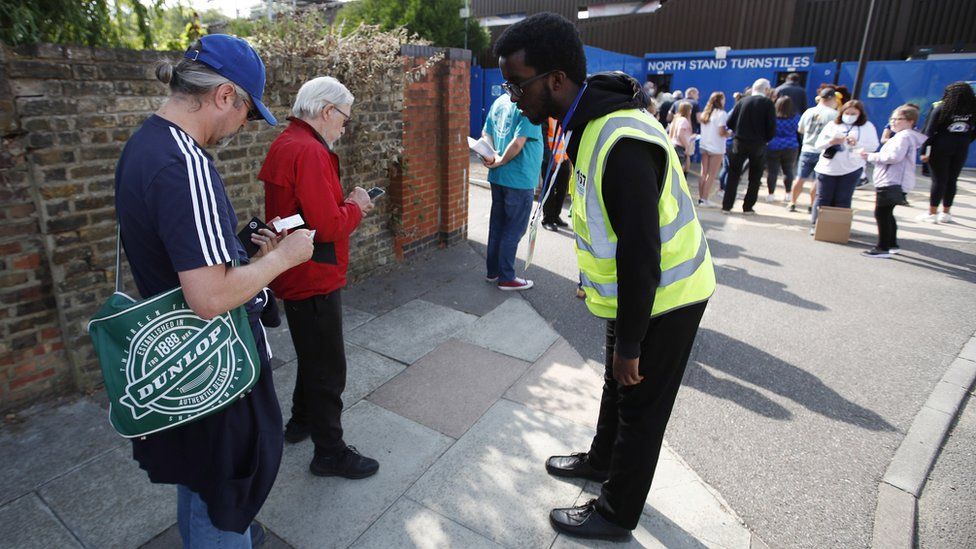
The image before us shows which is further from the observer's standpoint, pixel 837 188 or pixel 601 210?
pixel 837 188

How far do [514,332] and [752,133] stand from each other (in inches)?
223

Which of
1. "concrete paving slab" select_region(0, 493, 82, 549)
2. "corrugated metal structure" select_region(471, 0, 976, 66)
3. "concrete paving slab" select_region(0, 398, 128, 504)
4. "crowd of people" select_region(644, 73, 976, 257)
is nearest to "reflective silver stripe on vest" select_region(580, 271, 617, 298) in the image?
"concrete paving slab" select_region(0, 493, 82, 549)

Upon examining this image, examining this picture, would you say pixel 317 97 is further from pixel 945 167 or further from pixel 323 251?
pixel 945 167

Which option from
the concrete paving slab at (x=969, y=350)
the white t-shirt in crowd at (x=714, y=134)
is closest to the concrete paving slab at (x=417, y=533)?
the concrete paving slab at (x=969, y=350)

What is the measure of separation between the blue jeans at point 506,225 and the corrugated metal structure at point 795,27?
16030 millimetres

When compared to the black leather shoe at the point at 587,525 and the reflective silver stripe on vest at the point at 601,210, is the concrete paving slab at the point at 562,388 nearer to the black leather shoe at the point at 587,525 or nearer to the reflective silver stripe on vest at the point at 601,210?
the black leather shoe at the point at 587,525

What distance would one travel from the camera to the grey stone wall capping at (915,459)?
262cm

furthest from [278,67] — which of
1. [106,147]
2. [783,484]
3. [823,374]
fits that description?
[823,374]

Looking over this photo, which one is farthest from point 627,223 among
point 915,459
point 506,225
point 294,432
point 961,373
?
point 961,373

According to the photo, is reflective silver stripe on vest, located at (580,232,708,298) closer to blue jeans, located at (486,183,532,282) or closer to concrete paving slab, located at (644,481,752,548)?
concrete paving slab, located at (644,481,752,548)

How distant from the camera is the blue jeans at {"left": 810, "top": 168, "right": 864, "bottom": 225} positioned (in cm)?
710

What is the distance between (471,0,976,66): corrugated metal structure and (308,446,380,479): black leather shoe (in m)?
18.9

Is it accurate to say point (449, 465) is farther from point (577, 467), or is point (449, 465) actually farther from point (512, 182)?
point (512, 182)

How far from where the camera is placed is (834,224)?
7109 millimetres
